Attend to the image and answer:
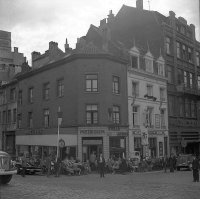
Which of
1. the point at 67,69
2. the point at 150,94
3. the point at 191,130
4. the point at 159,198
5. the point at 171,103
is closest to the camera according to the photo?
the point at 159,198

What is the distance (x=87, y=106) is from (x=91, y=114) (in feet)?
2.91

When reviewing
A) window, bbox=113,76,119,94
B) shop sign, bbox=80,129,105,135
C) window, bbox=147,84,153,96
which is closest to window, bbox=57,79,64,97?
shop sign, bbox=80,129,105,135

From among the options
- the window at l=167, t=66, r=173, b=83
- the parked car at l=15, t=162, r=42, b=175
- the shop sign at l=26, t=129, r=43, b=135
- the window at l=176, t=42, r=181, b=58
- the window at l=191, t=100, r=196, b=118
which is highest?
the window at l=176, t=42, r=181, b=58

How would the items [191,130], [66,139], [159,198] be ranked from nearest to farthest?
[159,198] → [66,139] → [191,130]

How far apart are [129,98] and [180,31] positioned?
16.0 m

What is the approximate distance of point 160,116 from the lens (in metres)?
42.9

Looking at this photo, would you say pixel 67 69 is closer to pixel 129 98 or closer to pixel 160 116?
pixel 129 98

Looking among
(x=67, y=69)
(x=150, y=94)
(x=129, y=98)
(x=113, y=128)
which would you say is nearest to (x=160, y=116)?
(x=150, y=94)

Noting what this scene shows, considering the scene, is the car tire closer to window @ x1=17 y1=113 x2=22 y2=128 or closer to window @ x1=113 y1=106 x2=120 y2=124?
window @ x1=113 y1=106 x2=120 y2=124

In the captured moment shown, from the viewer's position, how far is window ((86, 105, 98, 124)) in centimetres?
3594

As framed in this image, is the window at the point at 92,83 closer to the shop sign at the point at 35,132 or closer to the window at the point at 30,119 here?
the shop sign at the point at 35,132

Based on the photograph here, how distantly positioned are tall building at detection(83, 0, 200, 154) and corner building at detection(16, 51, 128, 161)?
6.49m

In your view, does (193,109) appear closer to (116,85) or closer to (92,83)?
(116,85)

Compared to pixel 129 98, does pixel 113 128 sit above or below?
below
